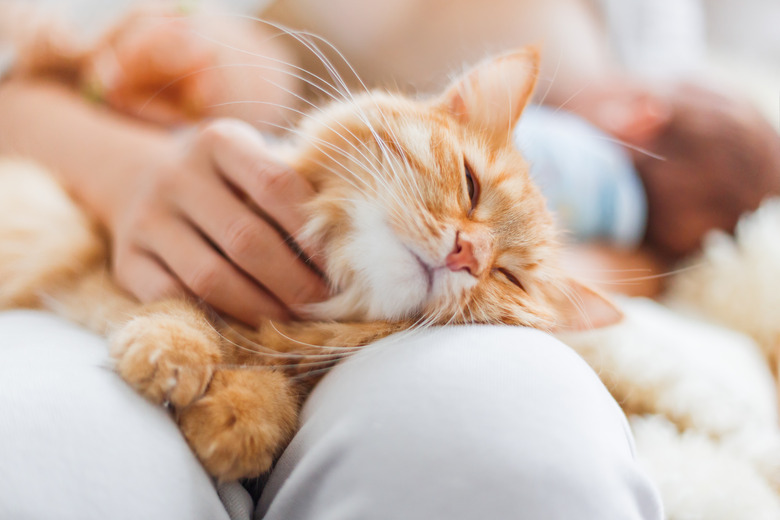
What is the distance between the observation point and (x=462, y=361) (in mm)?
678

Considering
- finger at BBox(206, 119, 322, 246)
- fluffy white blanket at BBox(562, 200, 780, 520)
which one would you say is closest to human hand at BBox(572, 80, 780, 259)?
fluffy white blanket at BBox(562, 200, 780, 520)

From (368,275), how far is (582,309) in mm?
451

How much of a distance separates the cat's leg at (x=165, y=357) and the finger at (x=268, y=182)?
0.79ft

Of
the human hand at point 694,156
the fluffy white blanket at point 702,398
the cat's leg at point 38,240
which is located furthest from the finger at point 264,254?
the human hand at point 694,156

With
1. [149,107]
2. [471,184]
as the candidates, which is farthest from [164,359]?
[149,107]

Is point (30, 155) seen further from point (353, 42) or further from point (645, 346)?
point (645, 346)

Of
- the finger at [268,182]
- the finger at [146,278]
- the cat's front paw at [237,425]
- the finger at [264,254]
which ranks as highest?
the finger at [268,182]

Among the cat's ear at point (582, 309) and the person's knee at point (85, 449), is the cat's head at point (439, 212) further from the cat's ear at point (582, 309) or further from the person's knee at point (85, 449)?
the person's knee at point (85, 449)

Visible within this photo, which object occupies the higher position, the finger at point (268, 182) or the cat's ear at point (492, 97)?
the cat's ear at point (492, 97)

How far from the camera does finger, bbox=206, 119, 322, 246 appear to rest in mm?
908

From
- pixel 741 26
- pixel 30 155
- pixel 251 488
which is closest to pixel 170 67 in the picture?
pixel 30 155

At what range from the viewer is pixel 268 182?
0.91 m

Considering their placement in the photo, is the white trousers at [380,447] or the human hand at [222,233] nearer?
the white trousers at [380,447]

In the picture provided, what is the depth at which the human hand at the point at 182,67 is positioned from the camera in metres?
1.34
